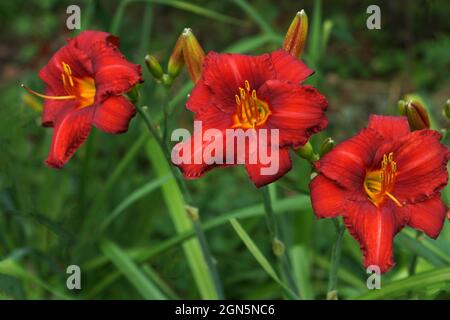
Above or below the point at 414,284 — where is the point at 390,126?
above

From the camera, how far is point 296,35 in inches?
38.8

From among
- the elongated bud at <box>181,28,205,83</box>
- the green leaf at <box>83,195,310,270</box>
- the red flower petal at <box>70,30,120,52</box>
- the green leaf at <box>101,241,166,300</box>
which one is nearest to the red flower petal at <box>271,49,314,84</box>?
the elongated bud at <box>181,28,205,83</box>

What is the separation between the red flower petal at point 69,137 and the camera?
957 millimetres

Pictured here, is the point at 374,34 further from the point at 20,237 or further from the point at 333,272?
the point at 333,272

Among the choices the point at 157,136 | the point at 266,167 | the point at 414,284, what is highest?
the point at 157,136

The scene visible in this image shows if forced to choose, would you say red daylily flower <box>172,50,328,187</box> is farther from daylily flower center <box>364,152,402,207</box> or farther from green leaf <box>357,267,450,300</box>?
green leaf <box>357,267,450,300</box>

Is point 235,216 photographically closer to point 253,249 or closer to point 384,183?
point 253,249

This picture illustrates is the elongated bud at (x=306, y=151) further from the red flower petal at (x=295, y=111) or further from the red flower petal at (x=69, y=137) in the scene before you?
the red flower petal at (x=69, y=137)

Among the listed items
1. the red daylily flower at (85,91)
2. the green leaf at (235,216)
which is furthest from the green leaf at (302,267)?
the red daylily flower at (85,91)

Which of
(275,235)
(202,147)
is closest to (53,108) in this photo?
(202,147)

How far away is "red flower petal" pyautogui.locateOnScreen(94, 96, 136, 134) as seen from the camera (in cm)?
93

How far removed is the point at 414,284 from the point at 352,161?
29 cm

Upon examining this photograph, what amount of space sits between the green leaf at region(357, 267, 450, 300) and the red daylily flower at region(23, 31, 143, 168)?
0.44m

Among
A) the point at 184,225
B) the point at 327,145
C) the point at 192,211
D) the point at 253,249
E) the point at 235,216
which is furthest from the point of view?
the point at 184,225
